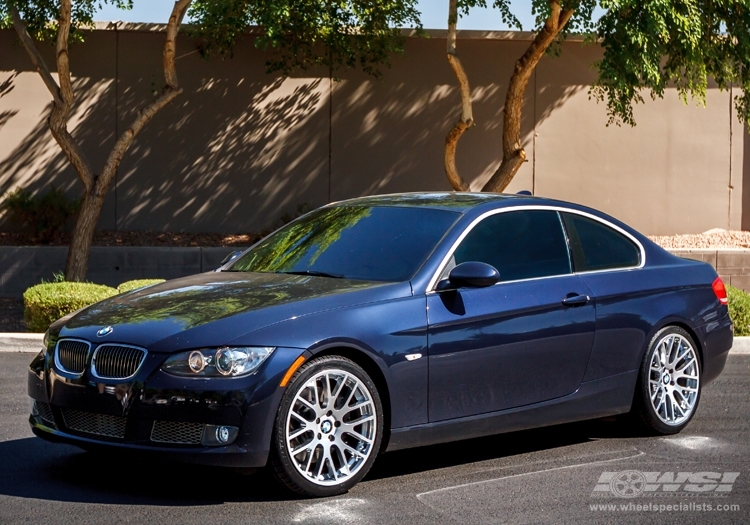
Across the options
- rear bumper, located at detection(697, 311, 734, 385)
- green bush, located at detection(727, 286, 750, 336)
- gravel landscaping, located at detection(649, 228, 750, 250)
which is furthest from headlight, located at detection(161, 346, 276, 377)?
gravel landscaping, located at detection(649, 228, 750, 250)

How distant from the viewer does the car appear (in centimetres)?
546

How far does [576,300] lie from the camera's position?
22.3ft

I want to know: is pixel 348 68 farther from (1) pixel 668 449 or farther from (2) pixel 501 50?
(1) pixel 668 449

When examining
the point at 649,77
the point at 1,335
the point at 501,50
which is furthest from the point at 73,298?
the point at 501,50

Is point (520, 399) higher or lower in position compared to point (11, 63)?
lower

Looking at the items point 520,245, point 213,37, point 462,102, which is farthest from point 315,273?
point 213,37

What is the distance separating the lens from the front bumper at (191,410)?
5.38 meters

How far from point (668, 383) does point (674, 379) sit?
66mm

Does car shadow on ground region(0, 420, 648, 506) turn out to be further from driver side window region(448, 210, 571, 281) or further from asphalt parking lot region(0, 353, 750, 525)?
driver side window region(448, 210, 571, 281)

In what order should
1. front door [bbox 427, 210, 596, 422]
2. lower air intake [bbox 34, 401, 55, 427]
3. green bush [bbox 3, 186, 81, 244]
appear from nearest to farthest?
lower air intake [bbox 34, 401, 55, 427], front door [bbox 427, 210, 596, 422], green bush [bbox 3, 186, 81, 244]

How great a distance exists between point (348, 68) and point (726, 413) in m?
11.4

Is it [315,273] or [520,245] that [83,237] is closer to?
[315,273]

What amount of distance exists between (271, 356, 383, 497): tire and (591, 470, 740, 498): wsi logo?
4.31 feet

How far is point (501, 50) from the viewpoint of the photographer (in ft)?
60.4
